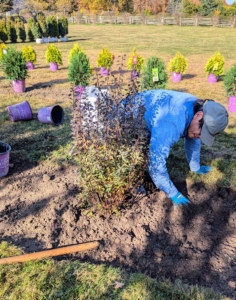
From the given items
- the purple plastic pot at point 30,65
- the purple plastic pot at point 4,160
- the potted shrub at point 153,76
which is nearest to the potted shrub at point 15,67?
the potted shrub at point 153,76

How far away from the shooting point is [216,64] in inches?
344

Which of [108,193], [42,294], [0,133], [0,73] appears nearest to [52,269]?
[42,294]

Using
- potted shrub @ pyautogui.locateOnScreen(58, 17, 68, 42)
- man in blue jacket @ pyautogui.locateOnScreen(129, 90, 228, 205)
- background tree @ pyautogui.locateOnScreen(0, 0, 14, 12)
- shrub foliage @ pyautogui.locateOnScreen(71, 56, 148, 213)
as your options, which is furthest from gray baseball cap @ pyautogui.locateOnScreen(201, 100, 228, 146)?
background tree @ pyautogui.locateOnScreen(0, 0, 14, 12)

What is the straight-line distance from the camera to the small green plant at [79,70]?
7008mm

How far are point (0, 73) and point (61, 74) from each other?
2.12 meters

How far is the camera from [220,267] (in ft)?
8.18

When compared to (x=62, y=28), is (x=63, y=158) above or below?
below

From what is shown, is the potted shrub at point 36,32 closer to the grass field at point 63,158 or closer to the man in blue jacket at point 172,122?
the grass field at point 63,158

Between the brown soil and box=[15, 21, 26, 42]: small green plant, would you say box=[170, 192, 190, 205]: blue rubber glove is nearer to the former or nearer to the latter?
the brown soil

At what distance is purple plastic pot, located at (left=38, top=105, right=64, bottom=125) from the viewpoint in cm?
521

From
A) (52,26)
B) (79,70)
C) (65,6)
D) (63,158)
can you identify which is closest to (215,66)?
(79,70)

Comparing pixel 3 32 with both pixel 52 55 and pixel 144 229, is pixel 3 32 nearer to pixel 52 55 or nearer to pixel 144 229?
pixel 52 55

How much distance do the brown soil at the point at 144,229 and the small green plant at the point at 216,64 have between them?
6.34 meters

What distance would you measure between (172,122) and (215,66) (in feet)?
22.9
